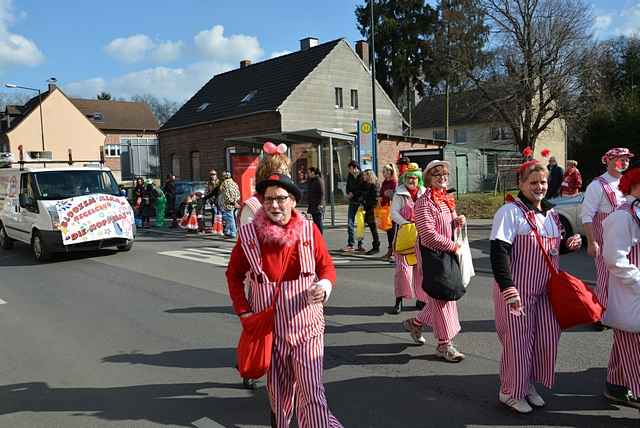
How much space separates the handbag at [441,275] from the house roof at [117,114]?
216 feet

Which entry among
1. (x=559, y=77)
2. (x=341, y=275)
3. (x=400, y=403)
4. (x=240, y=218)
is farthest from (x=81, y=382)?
(x=559, y=77)

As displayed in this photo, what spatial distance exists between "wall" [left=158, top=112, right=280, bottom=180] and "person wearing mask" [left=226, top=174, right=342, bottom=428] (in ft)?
86.0

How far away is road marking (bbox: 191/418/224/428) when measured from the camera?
4.04m

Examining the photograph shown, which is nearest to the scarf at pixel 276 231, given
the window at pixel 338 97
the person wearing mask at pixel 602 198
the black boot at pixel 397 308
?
the person wearing mask at pixel 602 198

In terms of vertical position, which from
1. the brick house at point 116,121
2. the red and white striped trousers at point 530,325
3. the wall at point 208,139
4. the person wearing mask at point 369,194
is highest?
the brick house at point 116,121

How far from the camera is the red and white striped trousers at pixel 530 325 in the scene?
12.7 ft

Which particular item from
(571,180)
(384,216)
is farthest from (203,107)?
(384,216)

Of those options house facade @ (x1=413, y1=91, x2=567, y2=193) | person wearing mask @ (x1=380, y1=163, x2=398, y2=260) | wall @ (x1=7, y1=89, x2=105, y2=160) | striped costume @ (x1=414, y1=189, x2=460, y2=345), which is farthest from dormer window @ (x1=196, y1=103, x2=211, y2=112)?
striped costume @ (x1=414, y1=189, x2=460, y2=345)

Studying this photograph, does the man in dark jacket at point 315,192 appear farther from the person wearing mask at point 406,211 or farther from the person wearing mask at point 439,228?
the person wearing mask at point 439,228

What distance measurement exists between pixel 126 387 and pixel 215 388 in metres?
0.78

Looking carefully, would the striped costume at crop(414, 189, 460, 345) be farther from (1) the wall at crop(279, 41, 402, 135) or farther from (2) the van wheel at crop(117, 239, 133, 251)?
(1) the wall at crop(279, 41, 402, 135)

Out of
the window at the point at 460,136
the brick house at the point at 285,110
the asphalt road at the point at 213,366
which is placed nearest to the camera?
the asphalt road at the point at 213,366

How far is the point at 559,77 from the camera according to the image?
30.2 meters

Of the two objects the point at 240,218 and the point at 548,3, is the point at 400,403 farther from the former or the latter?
the point at 548,3
